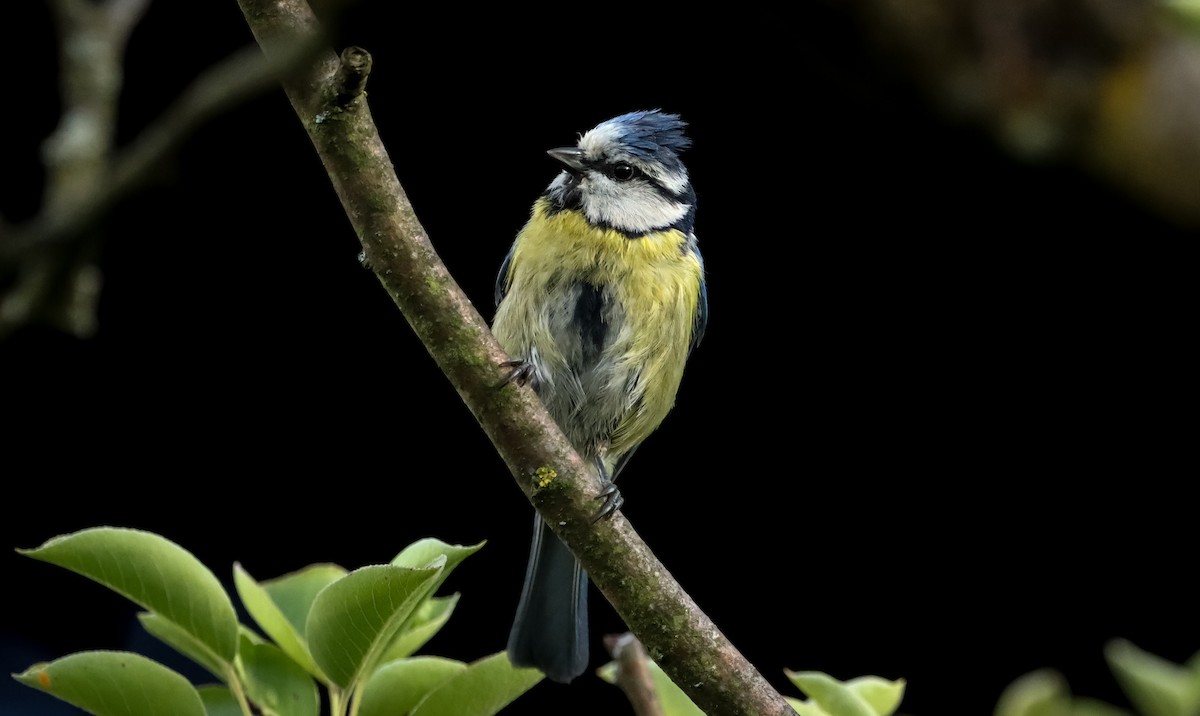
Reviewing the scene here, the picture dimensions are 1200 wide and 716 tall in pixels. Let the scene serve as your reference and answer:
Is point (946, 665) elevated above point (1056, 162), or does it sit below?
below

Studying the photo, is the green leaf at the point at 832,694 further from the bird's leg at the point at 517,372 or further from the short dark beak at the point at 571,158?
the short dark beak at the point at 571,158

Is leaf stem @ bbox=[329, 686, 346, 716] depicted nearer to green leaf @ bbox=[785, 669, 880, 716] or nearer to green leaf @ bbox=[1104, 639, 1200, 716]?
green leaf @ bbox=[785, 669, 880, 716]

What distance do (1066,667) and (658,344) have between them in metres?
1.96

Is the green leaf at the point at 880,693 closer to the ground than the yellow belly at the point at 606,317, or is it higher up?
closer to the ground

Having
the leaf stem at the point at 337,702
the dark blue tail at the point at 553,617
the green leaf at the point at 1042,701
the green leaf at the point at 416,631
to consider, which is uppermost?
the green leaf at the point at 1042,701

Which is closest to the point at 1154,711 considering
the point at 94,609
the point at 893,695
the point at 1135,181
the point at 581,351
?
the point at 893,695

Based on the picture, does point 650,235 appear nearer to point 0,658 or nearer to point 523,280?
point 523,280

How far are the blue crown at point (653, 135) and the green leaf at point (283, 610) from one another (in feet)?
3.58

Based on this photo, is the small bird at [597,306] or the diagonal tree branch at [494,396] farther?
the small bird at [597,306]

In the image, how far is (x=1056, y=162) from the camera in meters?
3.05

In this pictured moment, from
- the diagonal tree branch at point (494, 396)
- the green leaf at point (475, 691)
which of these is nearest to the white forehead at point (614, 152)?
the diagonal tree branch at point (494, 396)

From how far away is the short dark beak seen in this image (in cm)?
209

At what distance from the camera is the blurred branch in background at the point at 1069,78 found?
2.93 meters

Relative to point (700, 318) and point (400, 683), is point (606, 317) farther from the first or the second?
point (400, 683)
